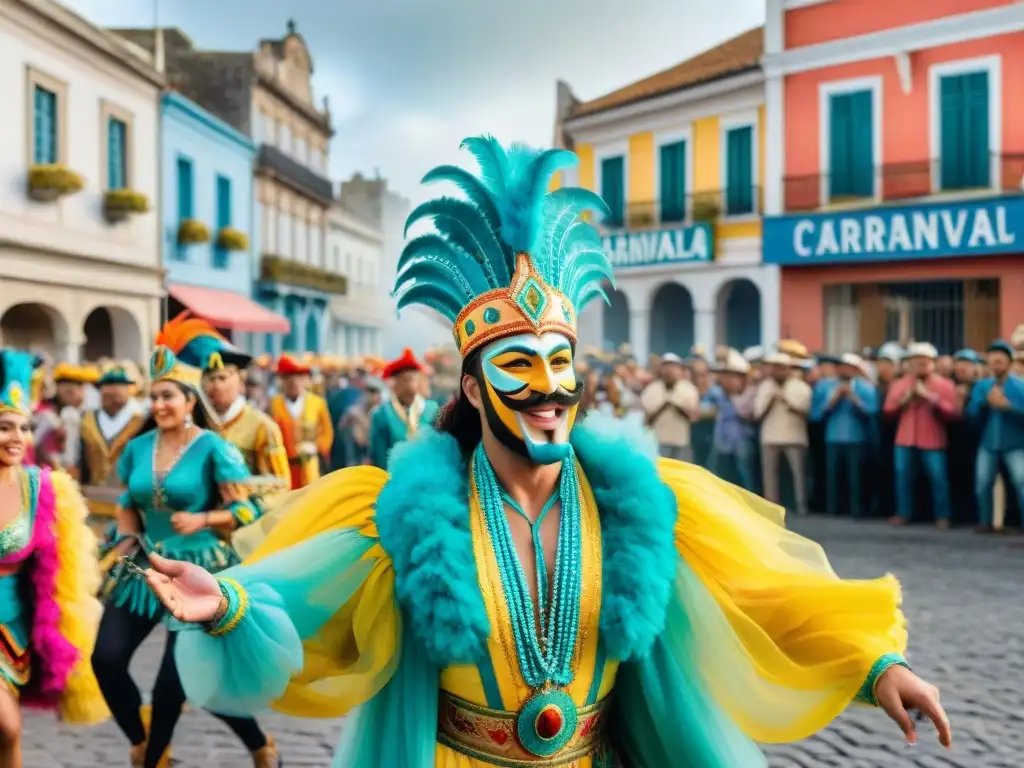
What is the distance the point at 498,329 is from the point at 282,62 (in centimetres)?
3375

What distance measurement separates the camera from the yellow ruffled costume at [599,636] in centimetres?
265

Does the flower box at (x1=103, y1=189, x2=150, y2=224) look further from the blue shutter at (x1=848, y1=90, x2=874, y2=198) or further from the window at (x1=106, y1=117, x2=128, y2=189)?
the blue shutter at (x1=848, y1=90, x2=874, y2=198)

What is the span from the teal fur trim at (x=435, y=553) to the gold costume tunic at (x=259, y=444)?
10.3 ft

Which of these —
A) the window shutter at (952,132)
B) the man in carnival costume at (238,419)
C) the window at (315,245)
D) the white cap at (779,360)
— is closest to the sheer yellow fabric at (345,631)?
the man in carnival costume at (238,419)

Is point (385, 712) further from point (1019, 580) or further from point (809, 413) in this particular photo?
point (809, 413)

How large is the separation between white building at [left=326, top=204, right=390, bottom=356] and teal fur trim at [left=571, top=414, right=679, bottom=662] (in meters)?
35.4

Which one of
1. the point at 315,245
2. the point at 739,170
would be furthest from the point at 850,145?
the point at 315,245

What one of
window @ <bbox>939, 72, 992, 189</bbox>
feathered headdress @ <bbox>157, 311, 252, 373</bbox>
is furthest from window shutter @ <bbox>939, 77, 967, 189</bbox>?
feathered headdress @ <bbox>157, 311, 252, 373</bbox>

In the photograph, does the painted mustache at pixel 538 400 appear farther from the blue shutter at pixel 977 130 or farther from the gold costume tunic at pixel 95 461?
the blue shutter at pixel 977 130

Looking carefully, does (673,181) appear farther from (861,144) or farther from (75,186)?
(75,186)

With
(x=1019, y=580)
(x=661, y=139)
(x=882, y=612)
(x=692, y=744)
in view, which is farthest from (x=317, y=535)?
(x=661, y=139)

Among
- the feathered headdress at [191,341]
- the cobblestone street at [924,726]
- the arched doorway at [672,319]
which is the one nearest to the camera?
the cobblestone street at [924,726]

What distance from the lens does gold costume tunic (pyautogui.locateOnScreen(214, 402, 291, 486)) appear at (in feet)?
19.3

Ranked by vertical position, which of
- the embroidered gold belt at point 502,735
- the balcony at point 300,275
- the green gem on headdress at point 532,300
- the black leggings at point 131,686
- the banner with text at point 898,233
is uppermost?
the balcony at point 300,275
